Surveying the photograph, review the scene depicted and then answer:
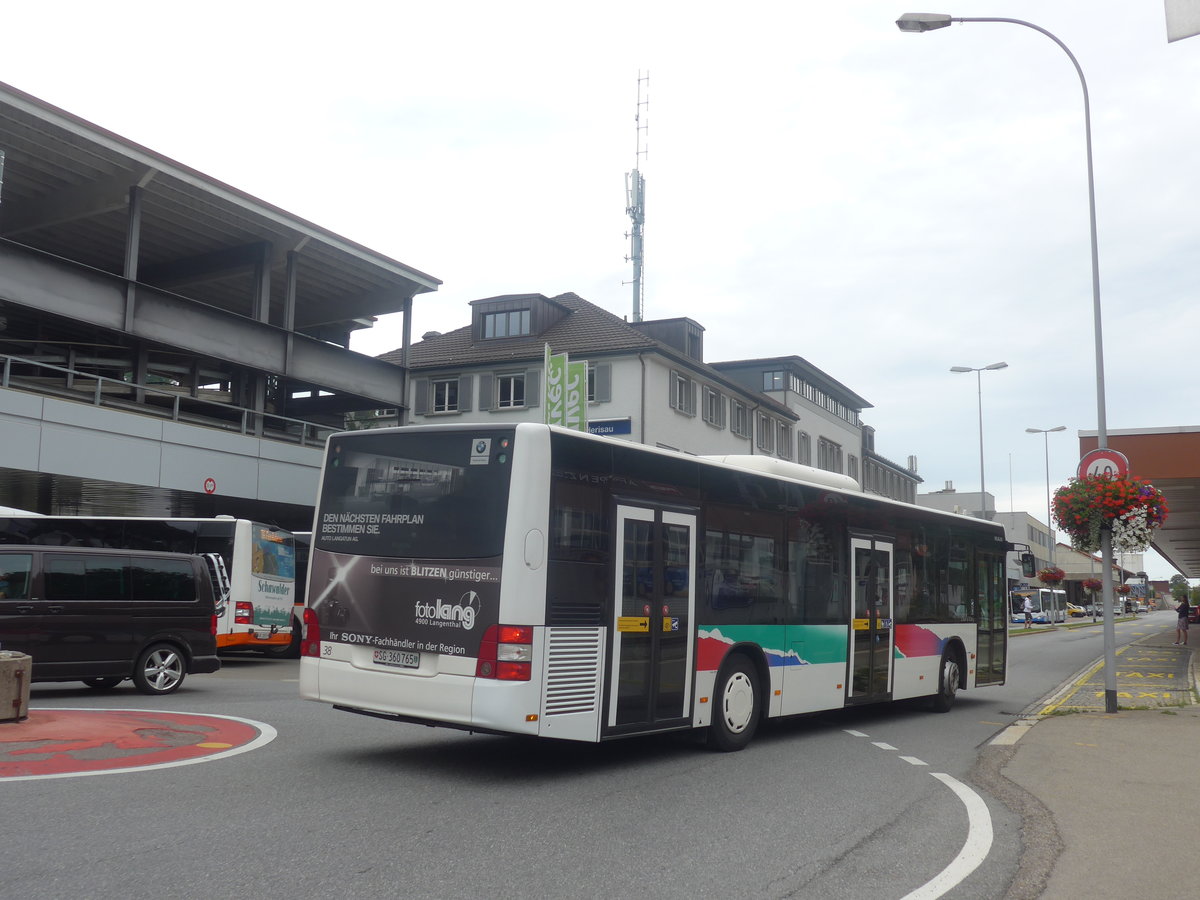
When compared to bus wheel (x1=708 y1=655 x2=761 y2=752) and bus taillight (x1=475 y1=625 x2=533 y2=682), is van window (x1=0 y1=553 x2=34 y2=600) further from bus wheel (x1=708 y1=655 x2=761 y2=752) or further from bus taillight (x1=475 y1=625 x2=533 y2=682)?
bus wheel (x1=708 y1=655 x2=761 y2=752)

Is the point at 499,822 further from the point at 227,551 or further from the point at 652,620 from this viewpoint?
the point at 227,551

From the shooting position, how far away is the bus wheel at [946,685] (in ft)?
51.3

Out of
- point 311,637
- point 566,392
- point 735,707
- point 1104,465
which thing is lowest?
point 735,707

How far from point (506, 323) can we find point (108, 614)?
36153 mm

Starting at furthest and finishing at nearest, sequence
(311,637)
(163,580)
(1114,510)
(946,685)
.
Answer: (946,685) < (1114,510) < (163,580) < (311,637)

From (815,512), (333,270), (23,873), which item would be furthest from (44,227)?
(23,873)

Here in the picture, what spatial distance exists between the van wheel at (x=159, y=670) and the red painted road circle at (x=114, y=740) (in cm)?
215

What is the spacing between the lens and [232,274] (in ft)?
113

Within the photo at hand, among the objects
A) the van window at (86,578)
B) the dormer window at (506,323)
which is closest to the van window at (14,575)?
the van window at (86,578)

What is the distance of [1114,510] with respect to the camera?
15.5 meters

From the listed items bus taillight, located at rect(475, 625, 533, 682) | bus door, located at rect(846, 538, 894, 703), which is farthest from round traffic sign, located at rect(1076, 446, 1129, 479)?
bus taillight, located at rect(475, 625, 533, 682)

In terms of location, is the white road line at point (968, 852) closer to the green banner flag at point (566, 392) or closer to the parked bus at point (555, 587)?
the parked bus at point (555, 587)

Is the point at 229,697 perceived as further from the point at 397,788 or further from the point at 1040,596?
the point at 1040,596

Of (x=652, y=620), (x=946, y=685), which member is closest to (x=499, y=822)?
(x=652, y=620)
